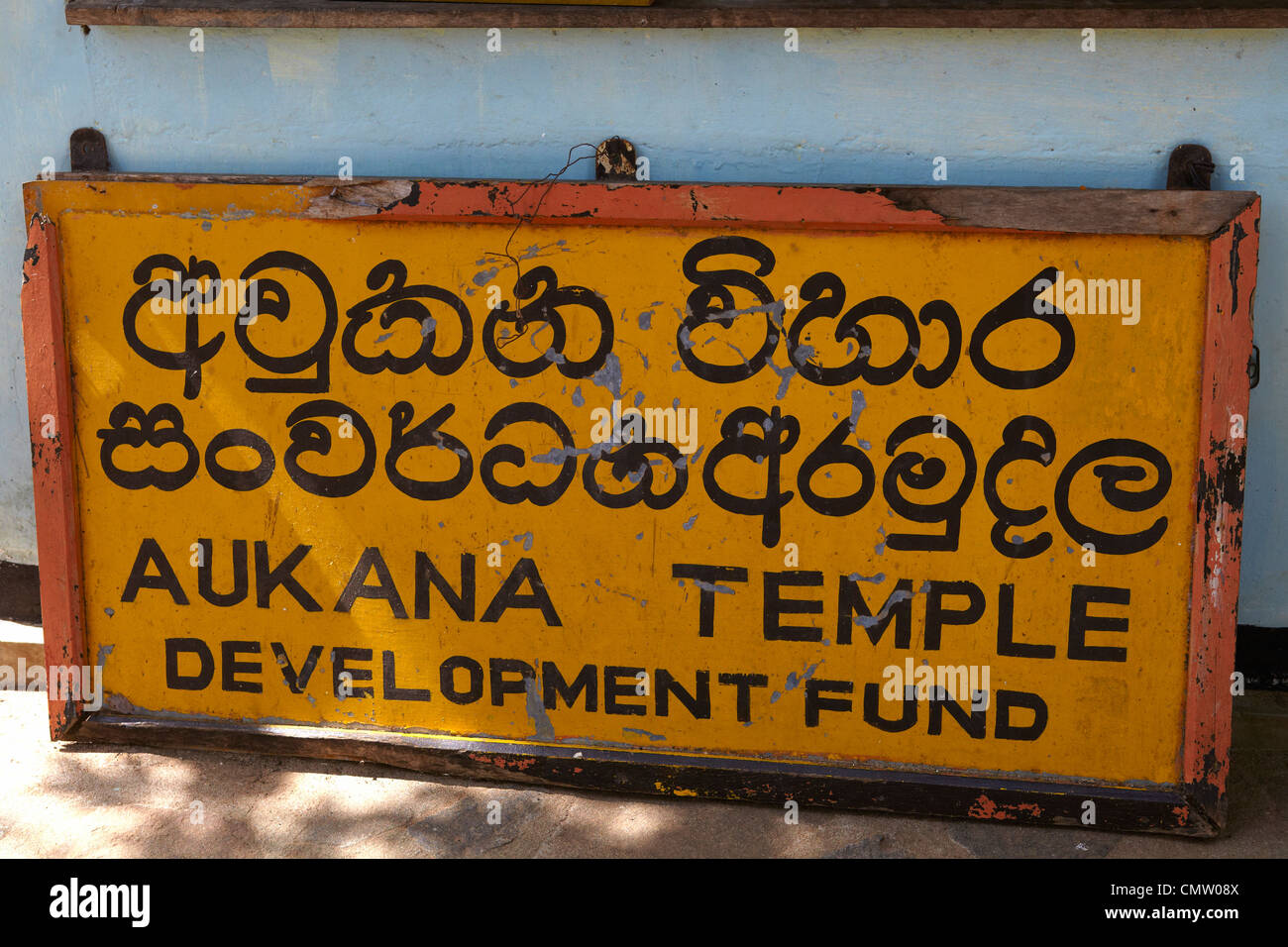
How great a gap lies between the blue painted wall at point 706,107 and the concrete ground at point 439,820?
2.22 feet

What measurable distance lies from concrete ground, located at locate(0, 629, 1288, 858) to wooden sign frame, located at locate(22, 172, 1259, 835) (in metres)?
0.04

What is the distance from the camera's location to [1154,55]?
238 centimetres

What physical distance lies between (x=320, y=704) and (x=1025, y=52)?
2.18 meters

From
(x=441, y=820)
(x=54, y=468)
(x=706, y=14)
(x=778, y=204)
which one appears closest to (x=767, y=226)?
(x=778, y=204)

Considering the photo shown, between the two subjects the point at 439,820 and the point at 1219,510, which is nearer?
the point at 1219,510

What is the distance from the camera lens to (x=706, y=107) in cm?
252

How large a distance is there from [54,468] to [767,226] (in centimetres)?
176

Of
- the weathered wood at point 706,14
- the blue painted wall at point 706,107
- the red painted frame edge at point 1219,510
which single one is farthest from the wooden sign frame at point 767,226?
the weathered wood at point 706,14

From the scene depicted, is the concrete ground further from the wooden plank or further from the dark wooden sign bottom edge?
the wooden plank

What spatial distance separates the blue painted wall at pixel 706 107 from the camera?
7.87 ft

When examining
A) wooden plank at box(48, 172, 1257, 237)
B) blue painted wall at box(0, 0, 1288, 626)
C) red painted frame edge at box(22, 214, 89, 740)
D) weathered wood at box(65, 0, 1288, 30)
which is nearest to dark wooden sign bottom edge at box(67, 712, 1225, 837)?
red painted frame edge at box(22, 214, 89, 740)

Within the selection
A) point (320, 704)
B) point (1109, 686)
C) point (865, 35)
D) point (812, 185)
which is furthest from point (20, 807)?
point (865, 35)

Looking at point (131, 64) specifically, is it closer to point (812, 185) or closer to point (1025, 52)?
point (812, 185)

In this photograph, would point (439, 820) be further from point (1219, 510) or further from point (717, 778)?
point (1219, 510)
